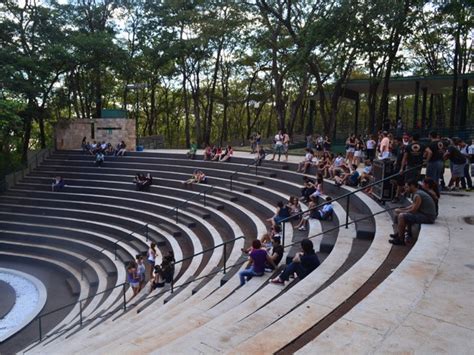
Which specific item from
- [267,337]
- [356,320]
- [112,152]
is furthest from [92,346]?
[112,152]

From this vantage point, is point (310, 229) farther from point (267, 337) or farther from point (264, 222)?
point (267, 337)

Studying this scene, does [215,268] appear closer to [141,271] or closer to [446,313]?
[141,271]

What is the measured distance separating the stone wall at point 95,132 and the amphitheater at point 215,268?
2654mm

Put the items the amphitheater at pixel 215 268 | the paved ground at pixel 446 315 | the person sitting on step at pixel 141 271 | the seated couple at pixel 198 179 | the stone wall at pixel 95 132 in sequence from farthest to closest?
the stone wall at pixel 95 132 → the seated couple at pixel 198 179 → the person sitting on step at pixel 141 271 → the amphitheater at pixel 215 268 → the paved ground at pixel 446 315

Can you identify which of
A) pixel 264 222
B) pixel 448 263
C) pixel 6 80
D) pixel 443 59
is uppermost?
pixel 443 59

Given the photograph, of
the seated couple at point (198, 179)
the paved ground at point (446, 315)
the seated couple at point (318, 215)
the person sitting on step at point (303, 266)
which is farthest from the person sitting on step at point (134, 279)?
the paved ground at point (446, 315)

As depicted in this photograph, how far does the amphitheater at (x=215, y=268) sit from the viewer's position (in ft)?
14.5

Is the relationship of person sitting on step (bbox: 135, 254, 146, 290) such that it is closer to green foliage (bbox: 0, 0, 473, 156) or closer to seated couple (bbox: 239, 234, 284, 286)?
seated couple (bbox: 239, 234, 284, 286)

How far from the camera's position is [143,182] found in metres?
21.2

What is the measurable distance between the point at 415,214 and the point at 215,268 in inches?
206

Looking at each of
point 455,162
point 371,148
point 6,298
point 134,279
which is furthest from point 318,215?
point 6,298

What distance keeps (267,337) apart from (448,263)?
10.9 ft

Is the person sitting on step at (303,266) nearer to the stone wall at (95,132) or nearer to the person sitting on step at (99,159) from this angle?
the person sitting on step at (99,159)

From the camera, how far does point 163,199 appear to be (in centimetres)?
1944
